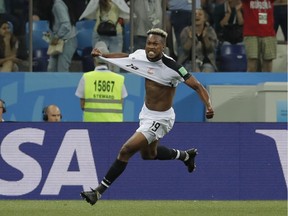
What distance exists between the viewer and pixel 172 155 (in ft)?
51.2

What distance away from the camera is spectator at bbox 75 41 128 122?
18219mm

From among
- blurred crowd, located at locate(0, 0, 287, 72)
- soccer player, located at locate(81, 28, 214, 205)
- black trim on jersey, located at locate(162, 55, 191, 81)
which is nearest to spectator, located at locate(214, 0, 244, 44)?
blurred crowd, located at locate(0, 0, 287, 72)

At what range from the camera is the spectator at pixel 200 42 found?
2023cm

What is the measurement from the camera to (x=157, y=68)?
583 inches

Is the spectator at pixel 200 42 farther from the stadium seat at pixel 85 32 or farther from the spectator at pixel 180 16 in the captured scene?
the stadium seat at pixel 85 32

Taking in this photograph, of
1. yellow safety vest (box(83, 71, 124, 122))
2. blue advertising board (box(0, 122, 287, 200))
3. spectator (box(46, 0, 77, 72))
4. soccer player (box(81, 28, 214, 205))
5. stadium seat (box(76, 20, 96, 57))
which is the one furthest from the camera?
stadium seat (box(76, 20, 96, 57))

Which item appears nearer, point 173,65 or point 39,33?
point 173,65

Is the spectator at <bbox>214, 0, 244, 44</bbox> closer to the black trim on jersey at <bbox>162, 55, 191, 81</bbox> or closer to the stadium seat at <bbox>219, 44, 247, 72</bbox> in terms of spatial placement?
the stadium seat at <bbox>219, 44, 247, 72</bbox>

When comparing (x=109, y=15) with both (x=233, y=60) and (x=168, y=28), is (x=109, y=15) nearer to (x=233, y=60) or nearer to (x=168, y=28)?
(x=168, y=28)

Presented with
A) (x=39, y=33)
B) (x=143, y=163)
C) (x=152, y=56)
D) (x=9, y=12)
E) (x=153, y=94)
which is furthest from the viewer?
(x=39, y=33)

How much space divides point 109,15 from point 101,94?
205cm

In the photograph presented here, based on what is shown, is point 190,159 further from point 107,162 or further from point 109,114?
point 109,114

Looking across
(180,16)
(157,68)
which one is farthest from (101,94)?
(157,68)
